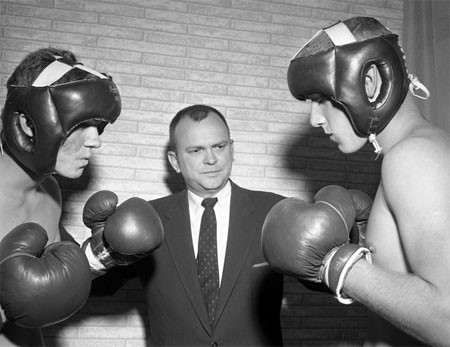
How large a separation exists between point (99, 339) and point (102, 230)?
1.11m

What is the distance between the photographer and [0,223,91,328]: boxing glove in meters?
1.52

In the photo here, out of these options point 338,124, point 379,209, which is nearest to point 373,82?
point 338,124

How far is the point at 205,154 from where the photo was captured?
2463mm

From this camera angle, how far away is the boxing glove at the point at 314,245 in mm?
1350

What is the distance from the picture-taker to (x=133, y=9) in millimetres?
3006

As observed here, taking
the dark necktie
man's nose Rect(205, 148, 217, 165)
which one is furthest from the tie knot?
man's nose Rect(205, 148, 217, 165)

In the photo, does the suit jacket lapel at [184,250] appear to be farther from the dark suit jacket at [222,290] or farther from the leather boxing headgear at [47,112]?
the leather boxing headgear at [47,112]

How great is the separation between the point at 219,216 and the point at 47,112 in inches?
41.9

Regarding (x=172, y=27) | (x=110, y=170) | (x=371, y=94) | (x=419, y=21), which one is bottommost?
(x=110, y=170)

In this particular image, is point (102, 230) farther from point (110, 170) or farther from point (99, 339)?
point (99, 339)

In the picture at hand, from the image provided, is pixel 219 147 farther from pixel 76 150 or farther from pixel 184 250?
pixel 76 150

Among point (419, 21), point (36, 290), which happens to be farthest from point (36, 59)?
point (419, 21)

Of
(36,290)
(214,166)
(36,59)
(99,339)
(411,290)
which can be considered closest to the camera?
(411,290)

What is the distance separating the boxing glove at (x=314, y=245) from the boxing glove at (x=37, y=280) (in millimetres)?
665
